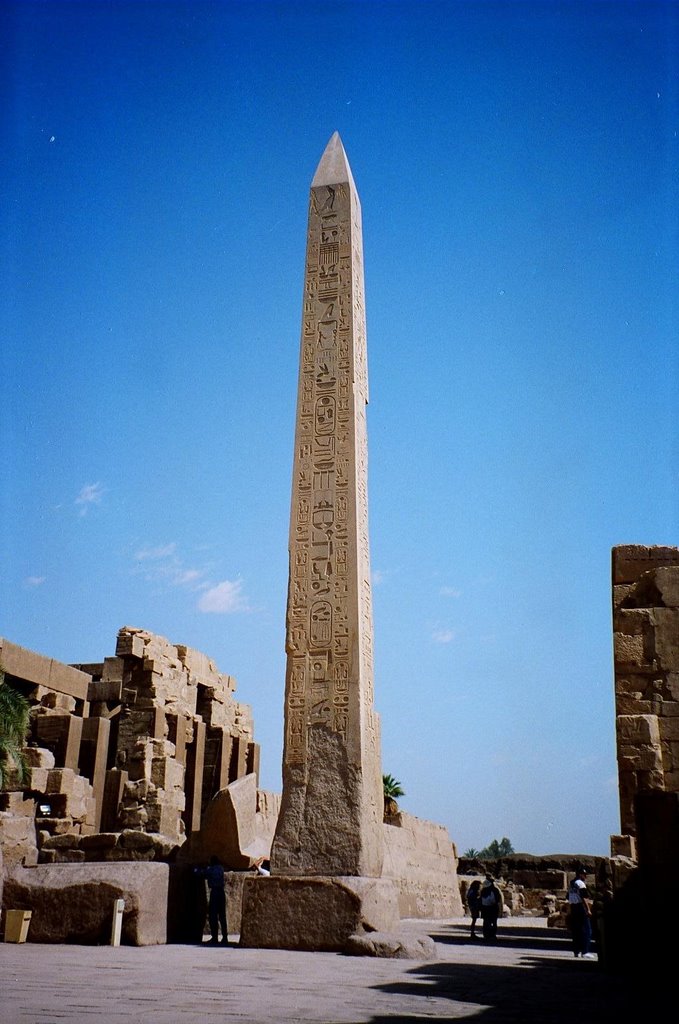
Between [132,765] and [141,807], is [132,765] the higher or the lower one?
the higher one

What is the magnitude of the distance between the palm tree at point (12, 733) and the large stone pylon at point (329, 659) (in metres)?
5.29

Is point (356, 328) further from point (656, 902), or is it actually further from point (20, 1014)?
point (20, 1014)

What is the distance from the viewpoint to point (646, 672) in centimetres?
707

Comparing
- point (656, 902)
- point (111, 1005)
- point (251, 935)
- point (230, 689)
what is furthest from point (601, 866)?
point (230, 689)

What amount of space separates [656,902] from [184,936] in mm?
3895

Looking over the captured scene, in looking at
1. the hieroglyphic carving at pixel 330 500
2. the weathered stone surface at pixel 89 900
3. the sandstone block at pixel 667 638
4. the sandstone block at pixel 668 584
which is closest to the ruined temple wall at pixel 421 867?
the hieroglyphic carving at pixel 330 500

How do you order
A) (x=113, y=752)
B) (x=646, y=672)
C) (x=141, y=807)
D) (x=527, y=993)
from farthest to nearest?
(x=113, y=752), (x=141, y=807), (x=646, y=672), (x=527, y=993)

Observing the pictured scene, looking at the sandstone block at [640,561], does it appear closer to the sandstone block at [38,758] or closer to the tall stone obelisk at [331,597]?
the tall stone obelisk at [331,597]

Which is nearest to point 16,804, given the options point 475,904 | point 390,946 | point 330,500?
point 475,904

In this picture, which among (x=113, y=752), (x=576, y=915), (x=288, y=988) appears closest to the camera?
(x=288, y=988)

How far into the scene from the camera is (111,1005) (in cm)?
349

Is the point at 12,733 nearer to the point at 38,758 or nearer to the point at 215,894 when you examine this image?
the point at 38,758

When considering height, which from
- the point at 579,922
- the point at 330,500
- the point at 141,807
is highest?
the point at 330,500

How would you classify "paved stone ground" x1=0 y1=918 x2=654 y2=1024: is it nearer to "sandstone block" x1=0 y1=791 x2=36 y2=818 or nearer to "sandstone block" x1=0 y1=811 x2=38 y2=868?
"sandstone block" x1=0 y1=811 x2=38 y2=868
